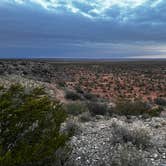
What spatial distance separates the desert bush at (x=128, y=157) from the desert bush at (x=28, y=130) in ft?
4.37

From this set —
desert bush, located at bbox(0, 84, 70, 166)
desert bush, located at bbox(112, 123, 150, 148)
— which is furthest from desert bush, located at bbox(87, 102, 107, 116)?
desert bush, located at bbox(0, 84, 70, 166)

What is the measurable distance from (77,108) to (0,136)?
1066 centimetres

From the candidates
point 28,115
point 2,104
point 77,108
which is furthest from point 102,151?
point 77,108

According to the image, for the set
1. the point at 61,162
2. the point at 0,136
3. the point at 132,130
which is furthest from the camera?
the point at 132,130

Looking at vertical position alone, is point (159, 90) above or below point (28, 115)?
below

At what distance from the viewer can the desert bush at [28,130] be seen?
19.4ft

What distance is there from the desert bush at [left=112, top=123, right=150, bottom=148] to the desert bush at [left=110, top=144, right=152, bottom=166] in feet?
1.20

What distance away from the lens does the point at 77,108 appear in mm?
16797

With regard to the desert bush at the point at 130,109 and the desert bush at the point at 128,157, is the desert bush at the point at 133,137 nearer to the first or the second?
the desert bush at the point at 128,157

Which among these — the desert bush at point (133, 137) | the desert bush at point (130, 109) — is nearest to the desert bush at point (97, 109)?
the desert bush at point (130, 109)

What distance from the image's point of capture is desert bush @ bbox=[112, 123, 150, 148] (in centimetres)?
899

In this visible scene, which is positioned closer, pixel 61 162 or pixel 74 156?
pixel 61 162

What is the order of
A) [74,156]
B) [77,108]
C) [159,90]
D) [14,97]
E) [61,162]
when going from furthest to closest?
[159,90] → [77,108] → [74,156] → [61,162] → [14,97]

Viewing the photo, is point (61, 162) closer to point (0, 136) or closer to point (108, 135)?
point (0, 136)
